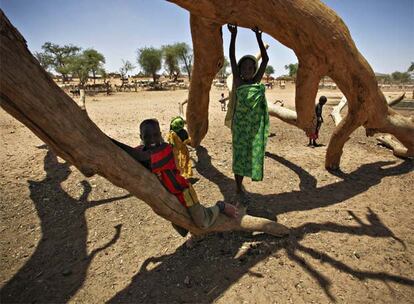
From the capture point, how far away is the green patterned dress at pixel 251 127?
2.63 metres

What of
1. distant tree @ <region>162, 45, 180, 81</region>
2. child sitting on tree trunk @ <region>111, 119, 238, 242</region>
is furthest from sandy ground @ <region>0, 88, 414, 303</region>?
distant tree @ <region>162, 45, 180, 81</region>

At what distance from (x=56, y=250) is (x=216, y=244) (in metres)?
1.58

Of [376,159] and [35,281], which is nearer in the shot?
[35,281]

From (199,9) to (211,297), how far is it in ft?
7.33

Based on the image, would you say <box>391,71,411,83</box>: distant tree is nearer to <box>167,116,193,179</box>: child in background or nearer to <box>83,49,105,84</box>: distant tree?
<box>83,49,105,84</box>: distant tree

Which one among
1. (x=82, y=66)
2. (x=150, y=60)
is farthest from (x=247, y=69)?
(x=150, y=60)

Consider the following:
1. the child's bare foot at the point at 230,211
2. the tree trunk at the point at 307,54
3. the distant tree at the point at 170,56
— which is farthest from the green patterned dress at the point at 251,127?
the distant tree at the point at 170,56

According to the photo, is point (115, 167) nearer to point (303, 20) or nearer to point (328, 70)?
Answer: point (303, 20)

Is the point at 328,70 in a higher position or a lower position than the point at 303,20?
lower

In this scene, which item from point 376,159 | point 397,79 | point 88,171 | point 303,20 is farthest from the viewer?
point 397,79

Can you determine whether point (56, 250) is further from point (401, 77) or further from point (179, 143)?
point (401, 77)

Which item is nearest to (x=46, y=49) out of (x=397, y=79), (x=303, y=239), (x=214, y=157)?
(x=214, y=157)

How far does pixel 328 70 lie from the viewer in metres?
2.91

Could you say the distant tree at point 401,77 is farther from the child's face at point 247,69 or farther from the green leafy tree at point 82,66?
the child's face at point 247,69
